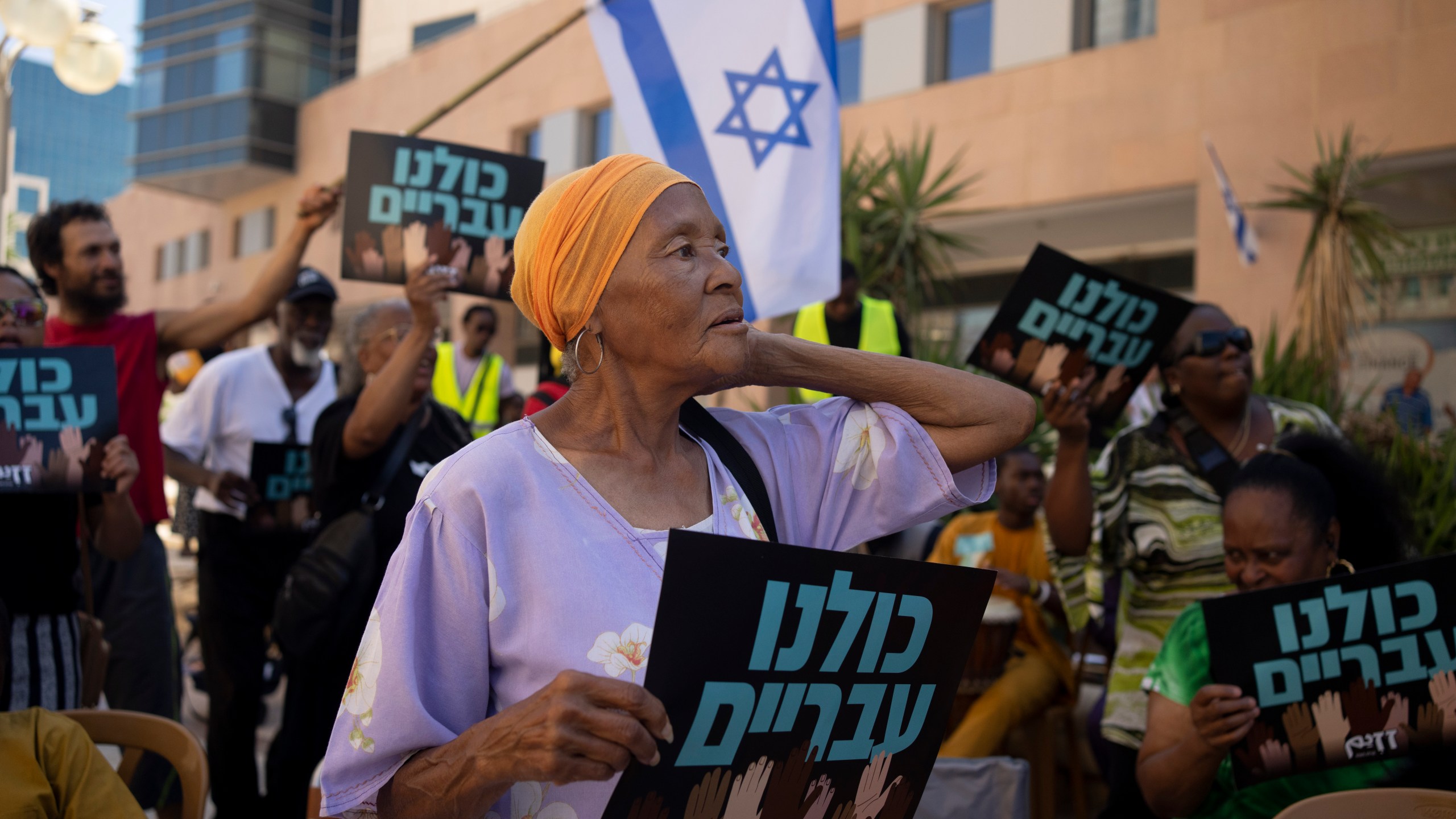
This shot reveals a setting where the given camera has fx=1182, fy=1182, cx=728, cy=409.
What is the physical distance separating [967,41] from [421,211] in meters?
12.7

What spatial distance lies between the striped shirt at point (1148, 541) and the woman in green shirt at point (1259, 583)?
27cm

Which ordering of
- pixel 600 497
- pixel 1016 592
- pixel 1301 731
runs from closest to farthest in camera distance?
pixel 600 497, pixel 1301 731, pixel 1016 592

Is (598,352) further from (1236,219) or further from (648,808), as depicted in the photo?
(1236,219)

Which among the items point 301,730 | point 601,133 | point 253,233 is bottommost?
point 301,730

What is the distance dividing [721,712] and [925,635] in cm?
31

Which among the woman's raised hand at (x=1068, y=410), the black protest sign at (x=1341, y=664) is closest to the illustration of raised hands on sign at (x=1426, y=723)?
the black protest sign at (x=1341, y=664)

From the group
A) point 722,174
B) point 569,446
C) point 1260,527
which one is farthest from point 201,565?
point 1260,527

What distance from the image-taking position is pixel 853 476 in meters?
1.84

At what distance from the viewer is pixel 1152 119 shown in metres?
13.3

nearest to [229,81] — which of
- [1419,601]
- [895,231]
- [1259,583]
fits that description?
[895,231]

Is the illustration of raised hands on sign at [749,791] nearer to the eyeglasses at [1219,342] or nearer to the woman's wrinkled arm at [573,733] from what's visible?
the woman's wrinkled arm at [573,733]

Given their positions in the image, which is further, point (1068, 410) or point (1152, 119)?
point (1152, 119)

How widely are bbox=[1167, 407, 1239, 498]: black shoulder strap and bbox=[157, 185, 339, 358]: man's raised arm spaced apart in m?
2.81

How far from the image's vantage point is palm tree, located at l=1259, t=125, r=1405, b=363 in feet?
29.0
